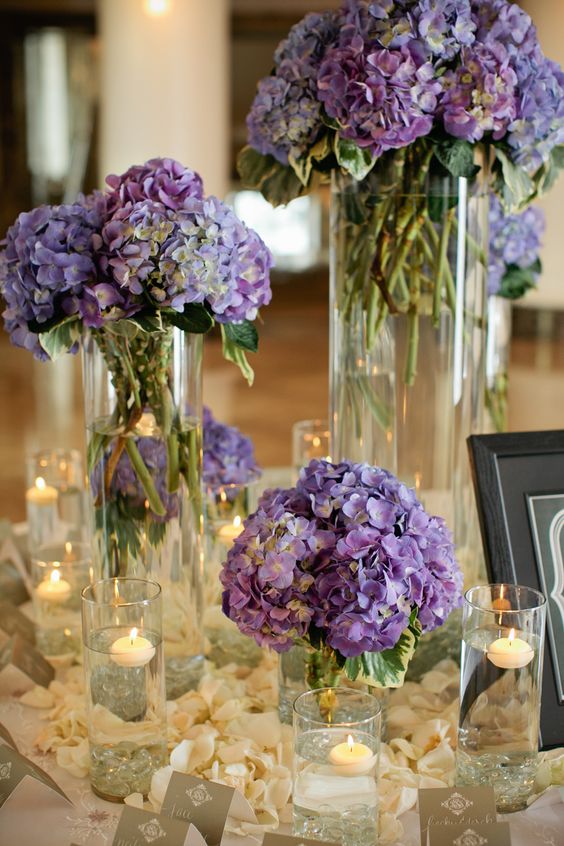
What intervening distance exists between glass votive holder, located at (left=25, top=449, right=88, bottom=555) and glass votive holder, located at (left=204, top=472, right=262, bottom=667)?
0.26 m

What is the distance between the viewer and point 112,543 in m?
1.40

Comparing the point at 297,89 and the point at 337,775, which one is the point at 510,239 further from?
the point at 337,775

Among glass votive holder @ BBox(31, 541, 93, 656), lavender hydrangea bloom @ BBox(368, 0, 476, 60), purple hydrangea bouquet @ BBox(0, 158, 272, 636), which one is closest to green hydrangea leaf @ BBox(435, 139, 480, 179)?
lavender hydrangea bloom @ BBox(368, 0, 476, 60)

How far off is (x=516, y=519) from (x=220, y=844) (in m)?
0.52

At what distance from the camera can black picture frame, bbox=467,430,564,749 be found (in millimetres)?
1320

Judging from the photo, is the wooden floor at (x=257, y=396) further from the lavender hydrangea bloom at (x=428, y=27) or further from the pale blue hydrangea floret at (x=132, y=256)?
the lavender hydrangea bloom at (x=428, y=27)

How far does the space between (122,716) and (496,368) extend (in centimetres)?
121

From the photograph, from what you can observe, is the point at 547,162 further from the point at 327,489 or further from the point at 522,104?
the point at 327,489

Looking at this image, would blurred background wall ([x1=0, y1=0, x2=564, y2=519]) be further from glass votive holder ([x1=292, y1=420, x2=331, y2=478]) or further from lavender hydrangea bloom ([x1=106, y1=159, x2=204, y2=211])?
lavender hydrangea bloom ([x1=106, y1=159, x2=204, y2=211])

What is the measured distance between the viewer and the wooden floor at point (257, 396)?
199 inches

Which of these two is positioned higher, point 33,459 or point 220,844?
point 33,459

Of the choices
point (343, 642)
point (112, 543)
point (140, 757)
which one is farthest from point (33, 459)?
point (343, 642)

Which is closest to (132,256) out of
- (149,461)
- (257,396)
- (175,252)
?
(175,252)

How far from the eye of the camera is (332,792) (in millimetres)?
1054
